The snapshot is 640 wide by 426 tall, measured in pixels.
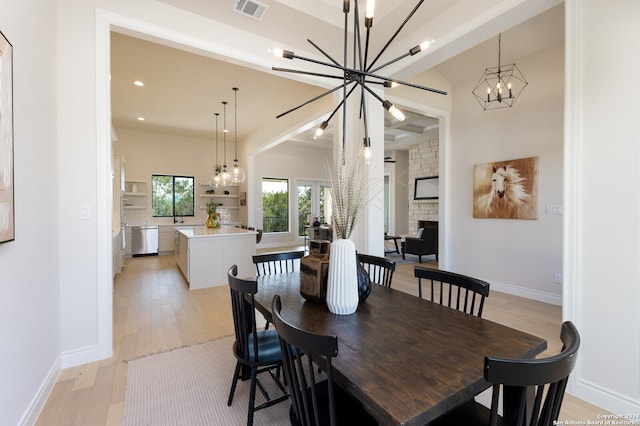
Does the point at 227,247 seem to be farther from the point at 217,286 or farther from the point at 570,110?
the point at 570,110

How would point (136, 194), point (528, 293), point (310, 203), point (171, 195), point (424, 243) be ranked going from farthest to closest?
point (310, 203), point (171, 195), point (136, 194), point (424, 243), point (528, 293)

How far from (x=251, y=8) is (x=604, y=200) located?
314cm

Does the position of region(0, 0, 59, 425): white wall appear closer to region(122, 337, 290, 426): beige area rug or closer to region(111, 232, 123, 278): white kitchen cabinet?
region(122, 337, 290, 426): beige area rug

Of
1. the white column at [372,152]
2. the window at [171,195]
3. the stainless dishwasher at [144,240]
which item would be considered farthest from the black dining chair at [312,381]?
the window at [171,195]

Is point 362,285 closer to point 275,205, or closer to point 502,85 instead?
point 502,85

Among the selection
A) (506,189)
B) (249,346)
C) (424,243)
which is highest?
(506,189)

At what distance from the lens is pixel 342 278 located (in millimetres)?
1546

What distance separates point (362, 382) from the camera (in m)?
0.97

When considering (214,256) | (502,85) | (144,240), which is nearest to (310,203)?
(144,240)

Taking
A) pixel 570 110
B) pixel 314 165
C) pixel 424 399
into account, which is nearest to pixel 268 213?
pixel 314 165

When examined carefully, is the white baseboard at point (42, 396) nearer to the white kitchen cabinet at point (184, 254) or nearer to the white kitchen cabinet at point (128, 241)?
the white kitchen cabinet at point (184, 254)

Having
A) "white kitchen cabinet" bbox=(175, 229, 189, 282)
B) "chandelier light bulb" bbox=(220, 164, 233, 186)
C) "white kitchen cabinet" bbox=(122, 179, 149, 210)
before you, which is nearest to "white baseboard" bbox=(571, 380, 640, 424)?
"white kitchen cabinet" bbox=(175, 229, 189, 282)

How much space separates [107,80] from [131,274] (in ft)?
14.2

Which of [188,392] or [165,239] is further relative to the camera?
[165,239]
